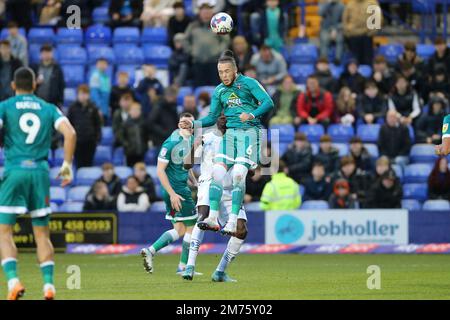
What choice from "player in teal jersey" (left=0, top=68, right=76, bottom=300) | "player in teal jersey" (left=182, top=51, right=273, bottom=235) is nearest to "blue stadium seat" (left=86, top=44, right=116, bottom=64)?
"player in teal jersey" (left=182, top=51, right=273, bottom=235)

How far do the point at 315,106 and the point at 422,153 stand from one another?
257 cm

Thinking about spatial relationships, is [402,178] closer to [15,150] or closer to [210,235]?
[210,235]

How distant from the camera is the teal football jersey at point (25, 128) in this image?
1238 centimetres

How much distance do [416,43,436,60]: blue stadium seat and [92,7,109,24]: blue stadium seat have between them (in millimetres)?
7822

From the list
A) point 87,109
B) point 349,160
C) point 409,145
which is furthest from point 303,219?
point 87,109

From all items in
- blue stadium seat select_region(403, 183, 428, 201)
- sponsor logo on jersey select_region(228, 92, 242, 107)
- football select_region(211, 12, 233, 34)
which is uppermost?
football select_region(211, 12, 233, 34)

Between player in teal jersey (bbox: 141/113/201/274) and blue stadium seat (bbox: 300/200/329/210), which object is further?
Result: blue stadium seat (bbox: 300/200/329/210)

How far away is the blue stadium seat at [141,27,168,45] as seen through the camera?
29.7m

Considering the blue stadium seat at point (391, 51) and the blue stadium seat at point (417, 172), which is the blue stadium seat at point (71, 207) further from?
the blue stadium seat at point (391, 51)

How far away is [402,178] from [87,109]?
7000 millimetres

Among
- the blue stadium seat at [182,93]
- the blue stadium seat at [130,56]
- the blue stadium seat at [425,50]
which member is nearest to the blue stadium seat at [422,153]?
the blue stadium seat at [425,50]

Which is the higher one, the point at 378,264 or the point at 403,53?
the point at 403,53

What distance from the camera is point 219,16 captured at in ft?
56.8

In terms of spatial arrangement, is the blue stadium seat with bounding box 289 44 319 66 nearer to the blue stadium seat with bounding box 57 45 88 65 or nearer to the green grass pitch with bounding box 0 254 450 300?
the blue stadium seat with bounding box 57 45 88 65
